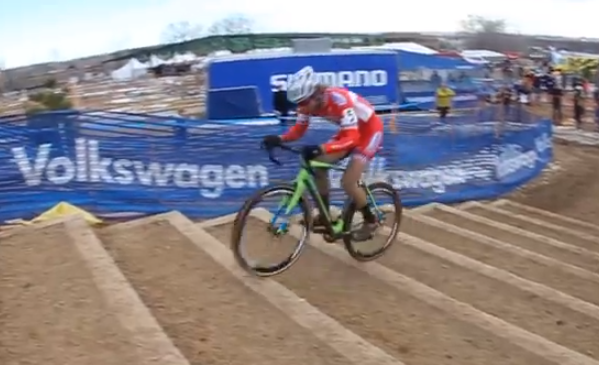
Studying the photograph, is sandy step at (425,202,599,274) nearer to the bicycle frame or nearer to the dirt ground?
the dirt ground

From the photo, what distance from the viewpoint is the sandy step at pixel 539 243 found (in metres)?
8.96

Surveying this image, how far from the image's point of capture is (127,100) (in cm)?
3703

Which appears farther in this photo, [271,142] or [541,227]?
[541,227]

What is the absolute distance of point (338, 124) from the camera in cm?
686

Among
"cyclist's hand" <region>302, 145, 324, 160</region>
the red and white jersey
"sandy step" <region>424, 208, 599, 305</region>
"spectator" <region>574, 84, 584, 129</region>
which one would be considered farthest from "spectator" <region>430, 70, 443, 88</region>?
"cyclist's hand" <region>302, 145, 324, 160</region>

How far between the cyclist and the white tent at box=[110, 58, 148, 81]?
38.9m

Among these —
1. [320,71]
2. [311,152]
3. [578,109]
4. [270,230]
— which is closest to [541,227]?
[311,152]

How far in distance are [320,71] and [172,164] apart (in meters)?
13.0

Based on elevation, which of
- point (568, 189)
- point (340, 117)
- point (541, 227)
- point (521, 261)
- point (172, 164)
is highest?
point (340, 117)

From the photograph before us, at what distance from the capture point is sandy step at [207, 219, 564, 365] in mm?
5199

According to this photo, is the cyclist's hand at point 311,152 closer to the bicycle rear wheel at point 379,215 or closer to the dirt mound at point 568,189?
the bicycle rear wheel at point 379,215

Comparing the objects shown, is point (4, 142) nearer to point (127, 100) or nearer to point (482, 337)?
point (482, 337)

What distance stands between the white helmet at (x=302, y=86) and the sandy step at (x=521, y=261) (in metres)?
3.08

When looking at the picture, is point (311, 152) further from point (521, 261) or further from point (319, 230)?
point (521, 261)
